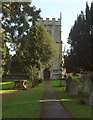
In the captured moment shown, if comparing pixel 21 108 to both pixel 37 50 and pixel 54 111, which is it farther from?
pixel 37 50

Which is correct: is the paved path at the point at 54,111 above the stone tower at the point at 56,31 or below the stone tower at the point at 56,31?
below

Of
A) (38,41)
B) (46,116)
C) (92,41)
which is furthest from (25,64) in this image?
(46,116)

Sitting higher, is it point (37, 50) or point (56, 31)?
point (56, 31)

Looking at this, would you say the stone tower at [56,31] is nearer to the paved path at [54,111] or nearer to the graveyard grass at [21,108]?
the graveyard grass at [21,108]

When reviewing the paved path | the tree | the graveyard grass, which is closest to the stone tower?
the tree

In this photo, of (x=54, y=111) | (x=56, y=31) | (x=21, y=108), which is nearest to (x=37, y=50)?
(x=21, y=108)

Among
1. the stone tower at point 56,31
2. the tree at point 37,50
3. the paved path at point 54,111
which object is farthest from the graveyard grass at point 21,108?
the stone tower at point 56,31

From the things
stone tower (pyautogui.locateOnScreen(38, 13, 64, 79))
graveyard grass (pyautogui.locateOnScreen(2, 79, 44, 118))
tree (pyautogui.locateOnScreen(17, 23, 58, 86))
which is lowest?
graveyard grass (pyautogui.locateOnScreen(2, 79, 44, 118))

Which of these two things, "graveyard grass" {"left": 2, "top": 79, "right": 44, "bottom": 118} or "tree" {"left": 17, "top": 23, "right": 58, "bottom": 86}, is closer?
"graveyard grass" {"left": 2, "top": 79, "right": 44, "bottom": 118}

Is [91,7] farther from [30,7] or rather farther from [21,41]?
[21,41]

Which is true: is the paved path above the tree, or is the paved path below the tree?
below

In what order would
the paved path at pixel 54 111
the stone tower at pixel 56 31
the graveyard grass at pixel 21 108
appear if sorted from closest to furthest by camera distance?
the paved path at pixel 54 111 → the graveyard grass at pixel 21 108 → the stone tower at pixel 56 31

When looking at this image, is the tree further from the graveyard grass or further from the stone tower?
the stone tower

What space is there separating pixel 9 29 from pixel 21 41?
148 centimetres
